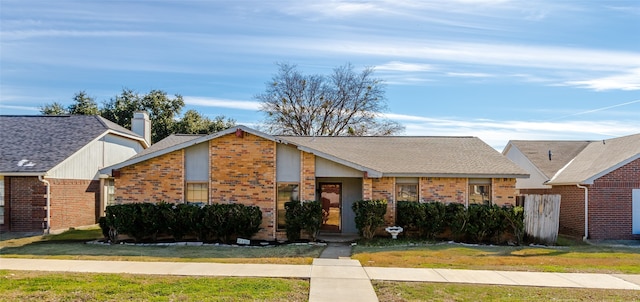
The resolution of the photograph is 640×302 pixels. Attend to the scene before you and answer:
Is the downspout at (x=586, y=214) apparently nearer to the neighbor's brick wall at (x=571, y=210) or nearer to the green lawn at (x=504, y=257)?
the neighbor's brick wall at (x=571, y=210)

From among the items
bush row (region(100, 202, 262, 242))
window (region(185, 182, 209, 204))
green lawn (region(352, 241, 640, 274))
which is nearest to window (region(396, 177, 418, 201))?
green lawn (region(352, 241, 640, 274))

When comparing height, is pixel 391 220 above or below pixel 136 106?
below

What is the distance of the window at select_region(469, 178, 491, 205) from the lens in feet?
63.6

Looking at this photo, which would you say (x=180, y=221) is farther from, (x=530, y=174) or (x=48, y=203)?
(x=530, y=174)

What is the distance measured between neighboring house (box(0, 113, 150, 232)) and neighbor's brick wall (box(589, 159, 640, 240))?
62.8ft

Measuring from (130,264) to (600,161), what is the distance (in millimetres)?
17791

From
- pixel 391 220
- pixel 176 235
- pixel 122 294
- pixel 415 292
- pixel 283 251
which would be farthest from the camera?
pixel 391 220

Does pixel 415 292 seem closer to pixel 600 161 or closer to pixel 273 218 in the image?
pixel 273 218

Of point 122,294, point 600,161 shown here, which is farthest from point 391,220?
point 122,294

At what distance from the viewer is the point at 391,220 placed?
19156 mm

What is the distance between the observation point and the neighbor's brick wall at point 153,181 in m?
18.5

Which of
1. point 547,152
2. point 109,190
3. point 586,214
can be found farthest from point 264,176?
point 547,152

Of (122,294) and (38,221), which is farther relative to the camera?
(38,221)

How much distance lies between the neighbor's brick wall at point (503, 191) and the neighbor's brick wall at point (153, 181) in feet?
34.8
